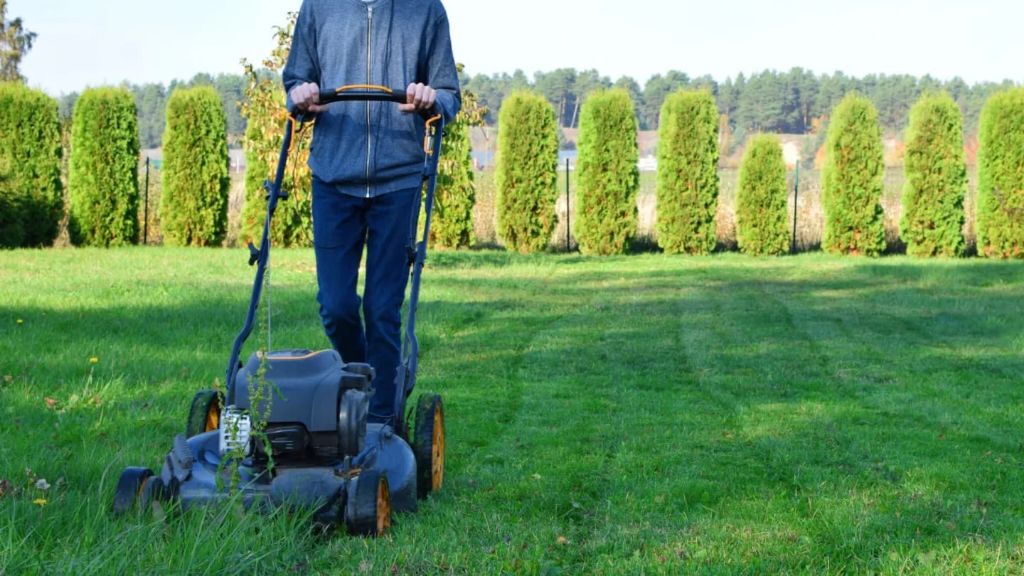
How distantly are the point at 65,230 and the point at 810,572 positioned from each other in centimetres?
1863

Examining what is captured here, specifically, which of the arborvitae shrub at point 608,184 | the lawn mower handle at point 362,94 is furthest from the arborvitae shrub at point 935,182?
the lawn mower handle at point 362,94

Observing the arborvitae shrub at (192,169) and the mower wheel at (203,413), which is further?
the arborvitae shrub at (192,169)

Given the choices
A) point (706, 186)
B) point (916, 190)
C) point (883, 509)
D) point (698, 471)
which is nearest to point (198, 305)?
point (698, 471)

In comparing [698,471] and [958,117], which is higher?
[958,117]

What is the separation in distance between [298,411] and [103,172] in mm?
16570

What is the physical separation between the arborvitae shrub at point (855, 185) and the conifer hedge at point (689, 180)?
185 cm

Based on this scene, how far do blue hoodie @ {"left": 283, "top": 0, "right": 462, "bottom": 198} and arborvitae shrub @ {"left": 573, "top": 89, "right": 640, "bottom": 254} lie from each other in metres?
15.2

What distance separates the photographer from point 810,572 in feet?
10.9

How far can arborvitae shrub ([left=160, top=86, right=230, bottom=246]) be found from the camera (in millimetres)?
19078

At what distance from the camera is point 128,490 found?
3426 millimetres

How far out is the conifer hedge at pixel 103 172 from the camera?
61.7 feet

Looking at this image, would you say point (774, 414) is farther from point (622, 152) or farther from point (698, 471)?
point (622, 152)

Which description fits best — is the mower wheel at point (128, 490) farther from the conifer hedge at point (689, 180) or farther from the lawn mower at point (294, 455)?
the conifer hedge at point (689, 180)

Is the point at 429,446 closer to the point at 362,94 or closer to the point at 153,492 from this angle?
the point at 153,492
